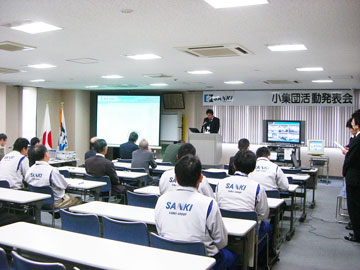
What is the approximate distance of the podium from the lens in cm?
998

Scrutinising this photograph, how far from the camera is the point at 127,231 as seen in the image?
117 inches

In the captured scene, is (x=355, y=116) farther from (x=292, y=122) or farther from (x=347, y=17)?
(x=292, y=122)

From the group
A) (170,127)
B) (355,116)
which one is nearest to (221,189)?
(355,116)

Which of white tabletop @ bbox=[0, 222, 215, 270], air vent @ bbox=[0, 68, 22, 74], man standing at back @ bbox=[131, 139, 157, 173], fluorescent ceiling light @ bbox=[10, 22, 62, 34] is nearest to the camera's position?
white tabletop @ bbox=[0, 222, 215, 270]

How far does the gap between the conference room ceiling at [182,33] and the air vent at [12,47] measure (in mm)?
160

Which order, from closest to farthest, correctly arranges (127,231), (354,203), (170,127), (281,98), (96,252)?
(96,252) < (127,231) < (354,203) < (281,98) < (170,127)

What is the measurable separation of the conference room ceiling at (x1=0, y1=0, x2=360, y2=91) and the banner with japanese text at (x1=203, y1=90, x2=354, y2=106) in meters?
3.66

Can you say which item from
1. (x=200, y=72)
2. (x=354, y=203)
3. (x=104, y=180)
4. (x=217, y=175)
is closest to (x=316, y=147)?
(x=200, y=72)

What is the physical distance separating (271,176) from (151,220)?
8.05 ft

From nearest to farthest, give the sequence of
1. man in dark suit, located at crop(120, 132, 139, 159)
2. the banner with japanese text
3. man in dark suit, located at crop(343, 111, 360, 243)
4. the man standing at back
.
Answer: man in dark suit, located at crop(343, 111, 360, 243), the man standing at back, man in dark suit, located at crop(120, 132, 139, 159), the banner with japanese text

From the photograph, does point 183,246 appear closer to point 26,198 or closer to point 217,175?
point 26,198

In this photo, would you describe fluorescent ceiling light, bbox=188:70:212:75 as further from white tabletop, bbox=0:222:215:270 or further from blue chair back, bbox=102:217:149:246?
white tabletop, bbox=0:222:215:270

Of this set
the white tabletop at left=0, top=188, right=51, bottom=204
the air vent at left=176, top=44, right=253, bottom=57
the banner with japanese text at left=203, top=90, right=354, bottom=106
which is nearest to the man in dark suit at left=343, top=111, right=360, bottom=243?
the air vent at left=176, top=44, right=253, bottom=57

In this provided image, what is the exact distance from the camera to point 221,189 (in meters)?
3.66
